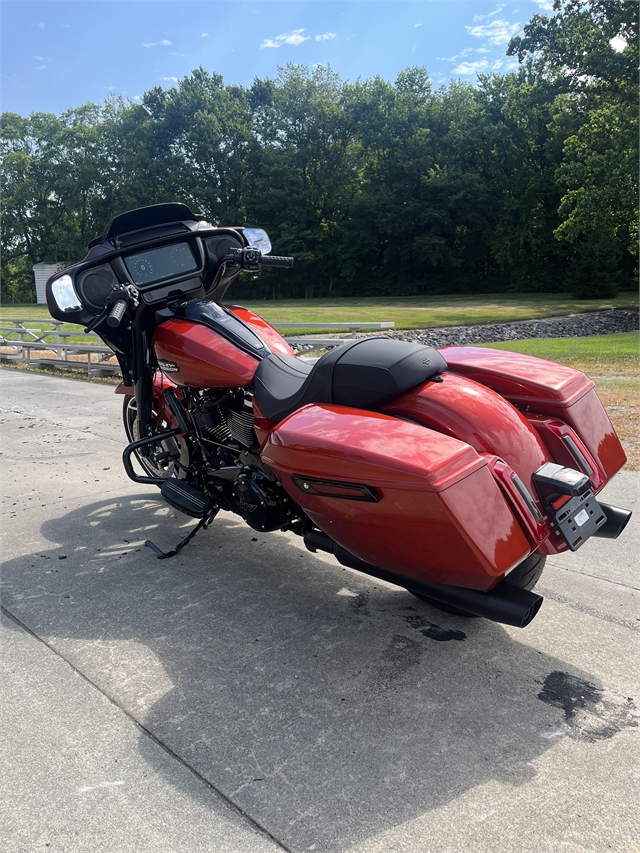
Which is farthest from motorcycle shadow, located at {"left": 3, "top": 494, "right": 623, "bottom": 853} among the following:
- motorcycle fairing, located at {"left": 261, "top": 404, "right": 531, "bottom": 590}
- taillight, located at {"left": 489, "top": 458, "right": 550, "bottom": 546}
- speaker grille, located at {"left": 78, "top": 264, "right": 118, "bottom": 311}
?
speaker grille, located at {"left": 78, "top": 264, "right": 118, "bottom": 311}

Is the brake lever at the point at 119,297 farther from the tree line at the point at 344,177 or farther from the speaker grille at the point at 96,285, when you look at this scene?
the tree line at the point at 344,177

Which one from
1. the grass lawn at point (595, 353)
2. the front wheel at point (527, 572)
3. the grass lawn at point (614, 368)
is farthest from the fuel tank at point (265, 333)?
the grass lawn at point (595, 353)

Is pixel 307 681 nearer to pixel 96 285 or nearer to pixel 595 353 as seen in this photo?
pixel 96 285

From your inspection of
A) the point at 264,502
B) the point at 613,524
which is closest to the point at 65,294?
the point at 264,502

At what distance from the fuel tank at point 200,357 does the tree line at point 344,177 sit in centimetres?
3584

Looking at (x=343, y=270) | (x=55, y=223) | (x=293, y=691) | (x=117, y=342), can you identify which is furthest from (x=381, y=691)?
(x=55, y=223)

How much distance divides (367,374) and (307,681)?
A: 3.83ft

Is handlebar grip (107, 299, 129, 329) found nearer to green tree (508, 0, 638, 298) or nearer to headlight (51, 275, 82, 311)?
headlight (51, 275, 82, 311)

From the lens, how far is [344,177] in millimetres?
50719

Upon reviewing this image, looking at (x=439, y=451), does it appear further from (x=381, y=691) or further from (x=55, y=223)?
(x=55, y=223)

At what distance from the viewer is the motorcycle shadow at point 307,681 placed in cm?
201

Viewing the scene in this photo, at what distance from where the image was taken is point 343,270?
48.0 meters

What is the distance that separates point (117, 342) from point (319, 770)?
270 cm

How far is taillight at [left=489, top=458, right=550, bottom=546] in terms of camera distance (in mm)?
2256
